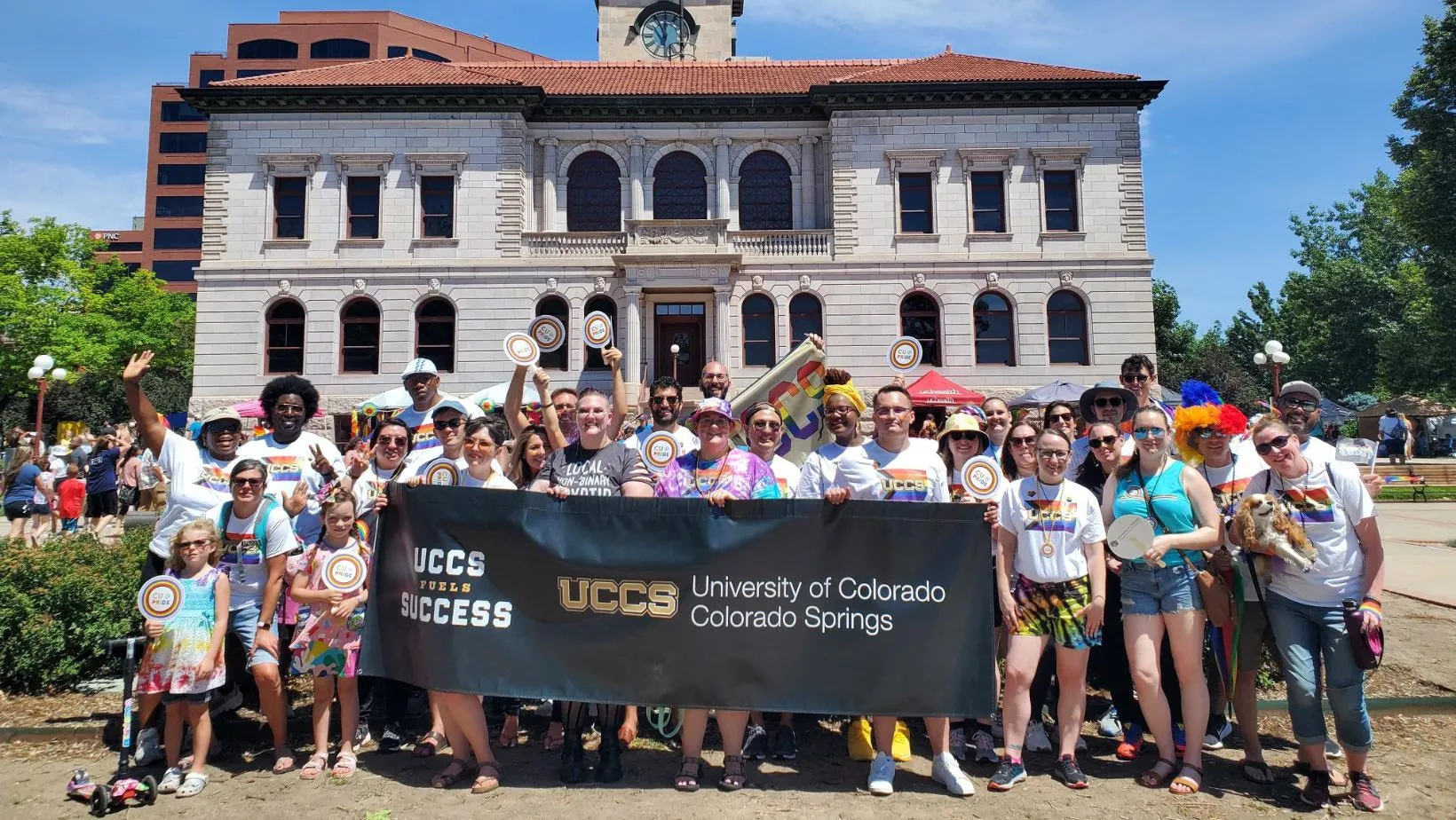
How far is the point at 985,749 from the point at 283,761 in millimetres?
4701

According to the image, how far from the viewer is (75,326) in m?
40.2

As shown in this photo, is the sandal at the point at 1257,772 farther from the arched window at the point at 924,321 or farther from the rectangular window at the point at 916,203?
the rectangular window at the point at 916,203

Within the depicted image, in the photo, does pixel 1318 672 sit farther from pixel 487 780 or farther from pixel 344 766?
pixel 344 766

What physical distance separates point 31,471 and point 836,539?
16876mm

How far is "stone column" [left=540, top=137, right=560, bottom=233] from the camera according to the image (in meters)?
28.3

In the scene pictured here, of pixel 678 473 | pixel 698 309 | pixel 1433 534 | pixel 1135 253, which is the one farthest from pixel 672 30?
pixel 678 473

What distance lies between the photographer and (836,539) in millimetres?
4871

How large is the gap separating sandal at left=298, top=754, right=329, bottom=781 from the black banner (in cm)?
74

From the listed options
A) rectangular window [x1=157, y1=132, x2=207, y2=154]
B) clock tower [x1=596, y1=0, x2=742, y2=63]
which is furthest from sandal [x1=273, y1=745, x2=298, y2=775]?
rectangular window [x1=157, y1=132, x2=207, y2=154]

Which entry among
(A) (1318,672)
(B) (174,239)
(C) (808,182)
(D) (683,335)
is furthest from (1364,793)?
(B) (174,239)

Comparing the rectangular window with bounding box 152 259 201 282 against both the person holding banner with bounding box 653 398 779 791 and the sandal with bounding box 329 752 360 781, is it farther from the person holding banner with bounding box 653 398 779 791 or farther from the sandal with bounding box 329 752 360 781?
the person holding banner with bounding box 653 398 779 791

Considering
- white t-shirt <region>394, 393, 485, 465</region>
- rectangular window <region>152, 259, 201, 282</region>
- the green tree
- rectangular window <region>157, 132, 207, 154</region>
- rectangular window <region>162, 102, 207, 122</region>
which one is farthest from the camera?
rectangular window <region>162, 102, 207, 122</region>

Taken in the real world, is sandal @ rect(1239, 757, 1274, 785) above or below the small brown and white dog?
below

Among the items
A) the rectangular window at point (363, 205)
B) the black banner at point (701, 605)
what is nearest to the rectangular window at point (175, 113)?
the rectangular window at point (363, 205)
